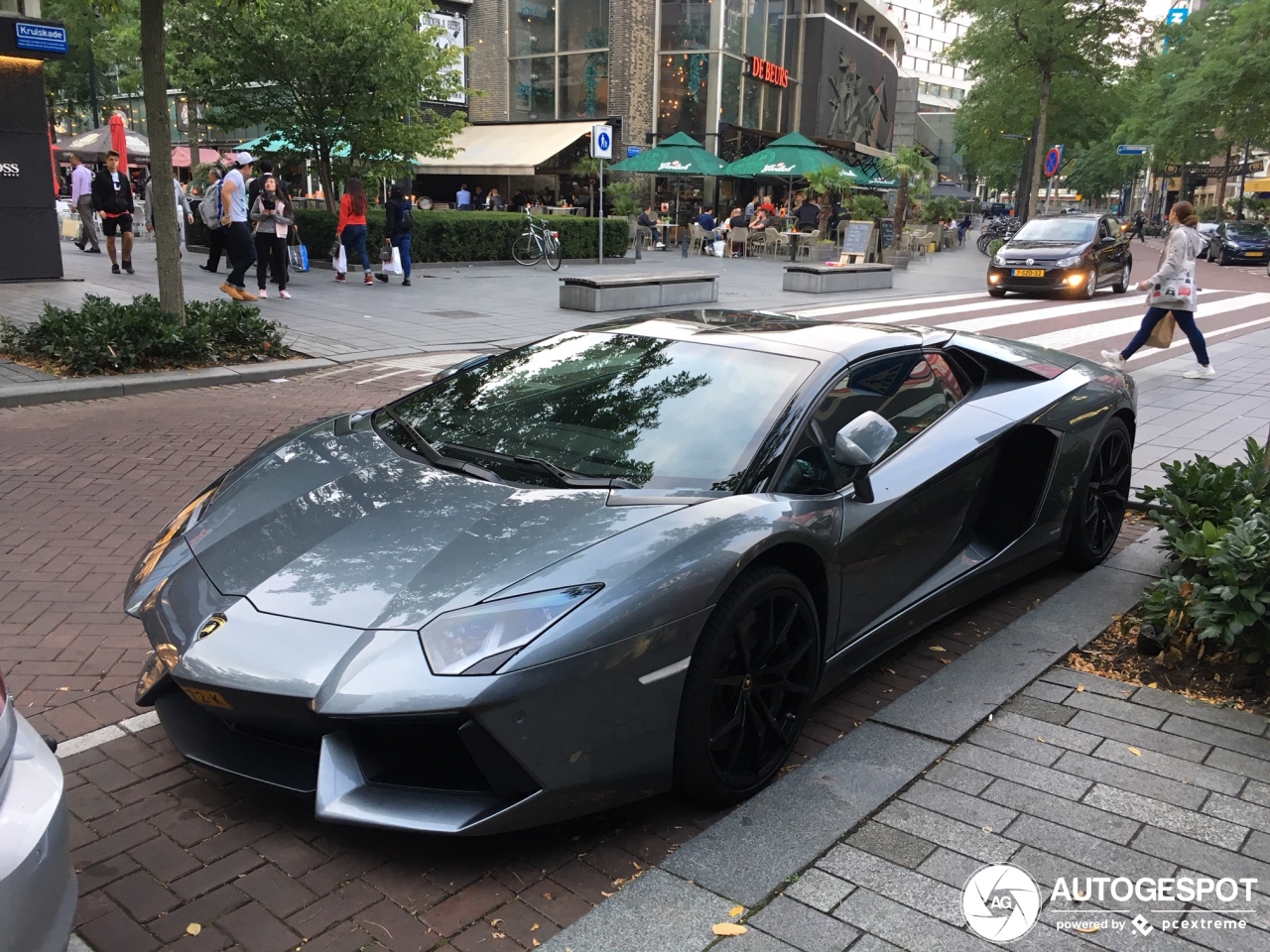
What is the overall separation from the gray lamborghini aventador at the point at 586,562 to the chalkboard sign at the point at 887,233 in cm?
2325

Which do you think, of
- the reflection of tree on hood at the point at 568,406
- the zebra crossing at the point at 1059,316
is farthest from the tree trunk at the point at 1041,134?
the reflection of tree on hood at the point at 568,406

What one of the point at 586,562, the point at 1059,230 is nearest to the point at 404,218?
the point at 1059,230

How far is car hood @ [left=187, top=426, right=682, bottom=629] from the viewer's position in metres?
2.74

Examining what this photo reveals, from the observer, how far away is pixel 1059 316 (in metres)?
16.1

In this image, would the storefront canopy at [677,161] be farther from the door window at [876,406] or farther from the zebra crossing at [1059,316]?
the door window at [876,406]

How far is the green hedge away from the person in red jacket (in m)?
1.81

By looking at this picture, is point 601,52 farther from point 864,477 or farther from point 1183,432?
point 864,477

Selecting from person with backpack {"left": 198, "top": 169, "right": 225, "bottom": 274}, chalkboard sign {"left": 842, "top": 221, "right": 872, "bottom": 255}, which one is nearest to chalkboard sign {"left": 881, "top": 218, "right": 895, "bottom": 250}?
chalkboard sign {"left": 842, "top": 221, "right": 872, "bottom": 255}

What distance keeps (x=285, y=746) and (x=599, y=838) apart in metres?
0.88

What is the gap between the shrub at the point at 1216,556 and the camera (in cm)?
371

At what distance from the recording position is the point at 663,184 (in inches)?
1389

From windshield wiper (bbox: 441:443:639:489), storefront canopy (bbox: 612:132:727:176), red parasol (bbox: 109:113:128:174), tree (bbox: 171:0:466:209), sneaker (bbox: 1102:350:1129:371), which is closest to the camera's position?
windshield wiper (bbox: 441:443:639:489)

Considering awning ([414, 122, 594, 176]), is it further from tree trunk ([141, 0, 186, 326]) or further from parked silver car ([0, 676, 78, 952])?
parked silver car ([0, 676, 78, 952])

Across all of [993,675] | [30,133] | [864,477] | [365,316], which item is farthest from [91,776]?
[30,133]
